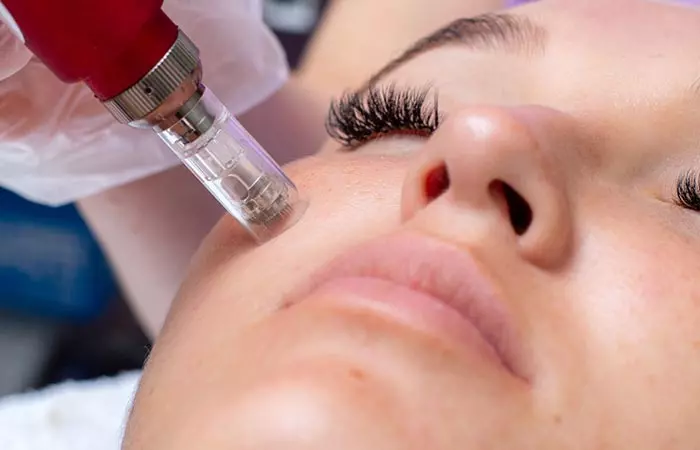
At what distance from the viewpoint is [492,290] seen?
48cm

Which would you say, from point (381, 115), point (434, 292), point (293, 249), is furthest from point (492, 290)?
point (381, 115)

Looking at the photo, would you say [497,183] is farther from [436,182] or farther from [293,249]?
[293,249]

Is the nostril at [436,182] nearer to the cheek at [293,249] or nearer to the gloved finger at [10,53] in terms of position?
the cheek at [293,249]

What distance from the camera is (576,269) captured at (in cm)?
52

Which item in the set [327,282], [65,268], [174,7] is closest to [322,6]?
[65,268]

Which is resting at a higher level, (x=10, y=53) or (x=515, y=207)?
(x=10, y=53)

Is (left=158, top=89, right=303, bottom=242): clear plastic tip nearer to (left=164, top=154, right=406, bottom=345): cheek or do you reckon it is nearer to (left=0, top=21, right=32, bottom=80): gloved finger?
(left=164, top=154, right=406, bottom=345): cheek

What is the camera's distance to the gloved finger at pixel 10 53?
0.61m

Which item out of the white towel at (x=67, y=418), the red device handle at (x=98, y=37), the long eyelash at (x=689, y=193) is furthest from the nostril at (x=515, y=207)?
the white towel at (x=67, y=418)

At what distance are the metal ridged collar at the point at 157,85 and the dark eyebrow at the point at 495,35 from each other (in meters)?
0.26

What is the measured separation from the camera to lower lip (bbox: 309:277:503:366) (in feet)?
1.54

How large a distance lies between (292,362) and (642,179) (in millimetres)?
293

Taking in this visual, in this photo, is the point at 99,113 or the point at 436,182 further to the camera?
the point at 99,113

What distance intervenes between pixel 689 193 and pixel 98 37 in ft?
1.34
